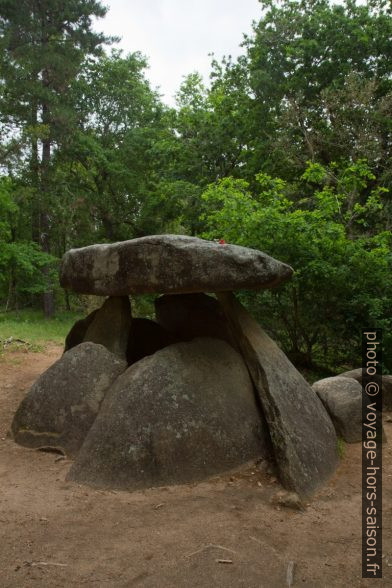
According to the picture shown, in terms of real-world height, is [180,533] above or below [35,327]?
below

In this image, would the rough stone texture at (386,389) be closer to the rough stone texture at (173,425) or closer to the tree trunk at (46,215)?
the rough stone texture at (173,425)

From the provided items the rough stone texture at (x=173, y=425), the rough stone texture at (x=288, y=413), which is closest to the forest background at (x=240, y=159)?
the rough stone texture at (x=288, y=413)

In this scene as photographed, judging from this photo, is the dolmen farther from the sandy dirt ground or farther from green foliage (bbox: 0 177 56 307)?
green foliage (bbox: 0 177 56 307)

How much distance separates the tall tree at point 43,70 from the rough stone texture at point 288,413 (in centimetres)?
1204

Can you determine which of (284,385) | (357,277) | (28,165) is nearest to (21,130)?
(28,165)

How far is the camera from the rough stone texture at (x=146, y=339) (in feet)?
23.0

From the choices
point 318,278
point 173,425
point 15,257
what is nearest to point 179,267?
point 173,425

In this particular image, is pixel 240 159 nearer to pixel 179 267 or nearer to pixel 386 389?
pixel 386 389

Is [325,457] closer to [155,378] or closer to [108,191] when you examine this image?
[155,378]

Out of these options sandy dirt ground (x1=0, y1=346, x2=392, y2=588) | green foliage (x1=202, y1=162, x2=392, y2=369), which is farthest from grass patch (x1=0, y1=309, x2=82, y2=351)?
sandy dirt ground (x1=0, y1=346, x2=392, y2=588)

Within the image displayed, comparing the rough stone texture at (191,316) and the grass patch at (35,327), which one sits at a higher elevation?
the rough stone texture at (191,316)

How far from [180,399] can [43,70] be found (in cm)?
1585

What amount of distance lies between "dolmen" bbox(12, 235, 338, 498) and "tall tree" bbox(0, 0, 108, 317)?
11401mm

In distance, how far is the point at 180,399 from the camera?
15.9ft
